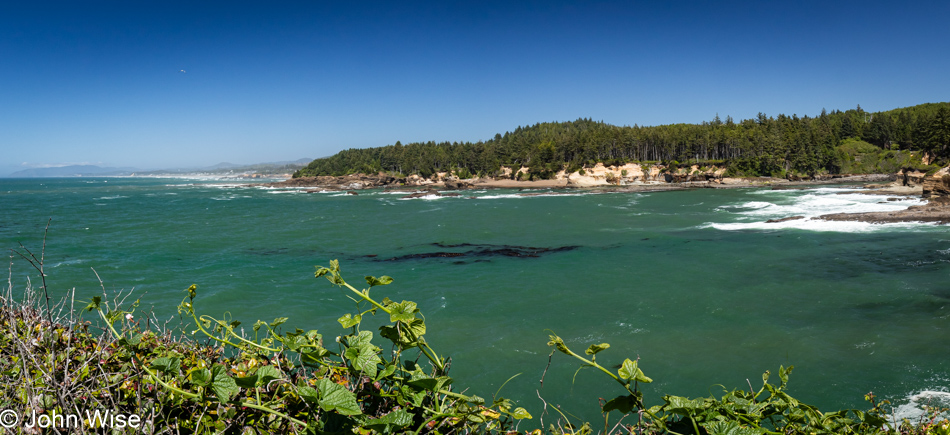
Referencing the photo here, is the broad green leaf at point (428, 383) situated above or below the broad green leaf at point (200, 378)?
below

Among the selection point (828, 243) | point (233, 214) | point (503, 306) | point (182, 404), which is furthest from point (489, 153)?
point (182, 404)

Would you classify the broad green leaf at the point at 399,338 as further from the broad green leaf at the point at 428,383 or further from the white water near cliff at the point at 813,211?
the white water near cliff at the point at 813,211

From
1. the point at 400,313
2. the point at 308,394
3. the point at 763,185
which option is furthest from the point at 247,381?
the point at 763,185

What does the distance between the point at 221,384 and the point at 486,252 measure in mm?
21216

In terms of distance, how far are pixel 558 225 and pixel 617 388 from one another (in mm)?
24654

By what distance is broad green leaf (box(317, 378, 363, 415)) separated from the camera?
1.64 meters

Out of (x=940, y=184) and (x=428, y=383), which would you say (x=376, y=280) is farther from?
(x=940, y=184)

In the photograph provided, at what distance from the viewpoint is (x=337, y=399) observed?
5.54 ft

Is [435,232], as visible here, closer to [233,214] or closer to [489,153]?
[233,214]

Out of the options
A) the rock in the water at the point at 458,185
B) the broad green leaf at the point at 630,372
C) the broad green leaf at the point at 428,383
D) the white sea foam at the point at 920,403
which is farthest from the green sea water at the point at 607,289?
the rock in the water at the point at 458,185

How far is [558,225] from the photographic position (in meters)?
33.2

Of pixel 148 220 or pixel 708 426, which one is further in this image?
pixel 148 220

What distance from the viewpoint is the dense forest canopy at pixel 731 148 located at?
91938 millimetres

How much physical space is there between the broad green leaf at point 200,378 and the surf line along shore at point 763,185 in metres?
35.9
